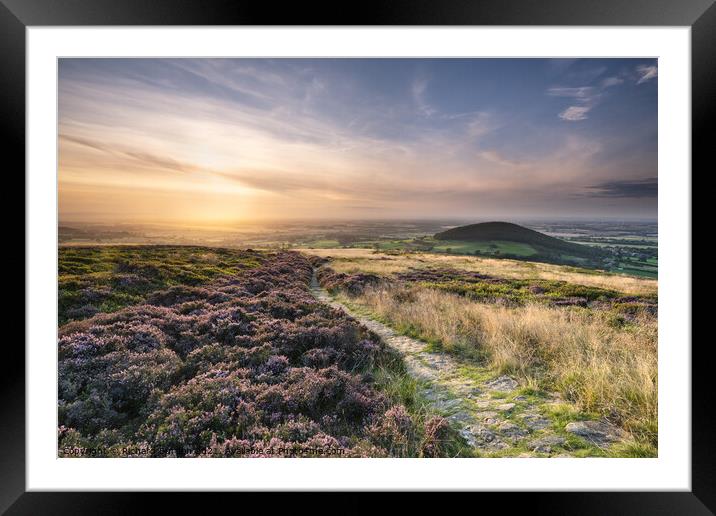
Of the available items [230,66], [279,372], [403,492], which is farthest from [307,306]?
[230,66]

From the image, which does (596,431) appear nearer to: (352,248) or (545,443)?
(545,443)

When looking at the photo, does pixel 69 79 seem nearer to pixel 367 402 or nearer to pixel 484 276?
pixel 367 402

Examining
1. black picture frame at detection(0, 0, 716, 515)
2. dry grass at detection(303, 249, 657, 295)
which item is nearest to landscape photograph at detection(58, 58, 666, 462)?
dry grass at detection(303, 249, 657, 295)

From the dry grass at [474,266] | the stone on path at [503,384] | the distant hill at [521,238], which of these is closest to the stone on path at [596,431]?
the stone on path at [503,384]

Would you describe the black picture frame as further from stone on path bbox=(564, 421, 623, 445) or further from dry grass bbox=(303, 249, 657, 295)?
dry grass bbox=(303, 249, 657, 295)
